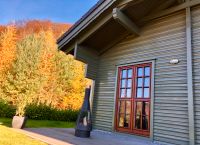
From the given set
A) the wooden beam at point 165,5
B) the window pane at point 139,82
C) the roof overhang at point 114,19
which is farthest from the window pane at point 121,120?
the wooden beam at point 165,5

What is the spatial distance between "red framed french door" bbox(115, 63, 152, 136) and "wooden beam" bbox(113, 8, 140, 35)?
1.10 meters

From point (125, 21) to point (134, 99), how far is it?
227cm

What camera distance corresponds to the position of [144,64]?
257 inches

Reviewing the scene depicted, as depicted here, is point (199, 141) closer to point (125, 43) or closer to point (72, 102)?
point (125, 43)

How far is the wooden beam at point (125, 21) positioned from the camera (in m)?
5.93

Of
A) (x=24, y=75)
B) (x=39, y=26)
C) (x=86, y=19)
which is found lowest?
(x=24, y=75)

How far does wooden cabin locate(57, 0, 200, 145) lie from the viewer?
543 centimetres

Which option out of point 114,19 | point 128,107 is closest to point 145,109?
point 128,107

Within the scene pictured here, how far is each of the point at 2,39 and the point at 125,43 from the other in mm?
17136

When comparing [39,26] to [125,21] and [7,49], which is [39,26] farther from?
[125,21]

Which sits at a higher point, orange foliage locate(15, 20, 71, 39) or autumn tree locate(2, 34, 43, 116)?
orange foliage locate(15, 20, 71, 39)

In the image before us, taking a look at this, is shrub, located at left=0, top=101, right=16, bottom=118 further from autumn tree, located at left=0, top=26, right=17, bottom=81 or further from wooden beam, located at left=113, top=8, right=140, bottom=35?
autumn tree, located at left=0, top=26, right=17, bottom=81

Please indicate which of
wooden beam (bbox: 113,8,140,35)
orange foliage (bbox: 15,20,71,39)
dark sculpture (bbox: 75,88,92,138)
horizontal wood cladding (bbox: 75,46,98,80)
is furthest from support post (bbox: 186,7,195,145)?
orange foliage (bbox: 15,20,71,39)

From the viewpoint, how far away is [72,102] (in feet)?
72.6
